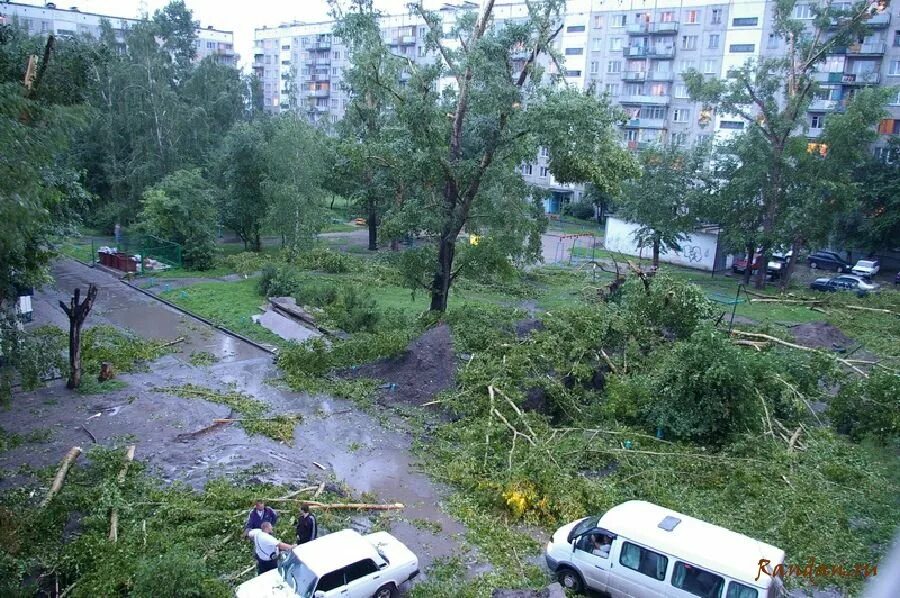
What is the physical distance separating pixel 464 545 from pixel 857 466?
8.27 m

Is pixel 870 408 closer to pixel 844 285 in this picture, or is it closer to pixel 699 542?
pixel 699 542

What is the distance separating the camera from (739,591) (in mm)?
8594

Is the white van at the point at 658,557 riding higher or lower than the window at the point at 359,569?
higher

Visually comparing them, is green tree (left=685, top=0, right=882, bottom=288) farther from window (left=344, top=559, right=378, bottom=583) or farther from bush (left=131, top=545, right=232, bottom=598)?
bush (left=131, top=545, right=232, bottom=598)

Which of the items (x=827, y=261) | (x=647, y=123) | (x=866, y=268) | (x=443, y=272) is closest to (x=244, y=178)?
(x=443, y=272)

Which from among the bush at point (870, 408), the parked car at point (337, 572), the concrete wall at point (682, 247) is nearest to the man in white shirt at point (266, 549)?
the parked car at point (337, 572)

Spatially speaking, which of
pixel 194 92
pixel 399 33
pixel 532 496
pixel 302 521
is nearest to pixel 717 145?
pixel 532 496

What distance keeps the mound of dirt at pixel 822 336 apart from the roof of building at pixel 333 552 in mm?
18231

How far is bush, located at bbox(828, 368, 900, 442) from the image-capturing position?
48.8ft

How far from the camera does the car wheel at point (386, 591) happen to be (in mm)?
9453

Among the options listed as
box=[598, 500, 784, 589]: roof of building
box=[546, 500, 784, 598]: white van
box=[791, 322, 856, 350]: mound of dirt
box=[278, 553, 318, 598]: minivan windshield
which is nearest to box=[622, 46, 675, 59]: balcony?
box=[791, 322, 856, 350]: mound of dirt

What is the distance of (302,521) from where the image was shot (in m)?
10.1

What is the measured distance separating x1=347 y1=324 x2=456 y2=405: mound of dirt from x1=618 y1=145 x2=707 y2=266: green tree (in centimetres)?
2147

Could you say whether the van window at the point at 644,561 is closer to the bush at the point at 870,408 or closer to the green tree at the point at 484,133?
the bush at the point at 870,408
